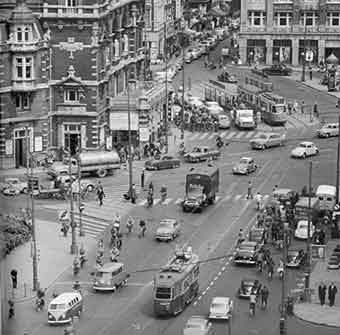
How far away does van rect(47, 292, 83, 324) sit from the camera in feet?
110

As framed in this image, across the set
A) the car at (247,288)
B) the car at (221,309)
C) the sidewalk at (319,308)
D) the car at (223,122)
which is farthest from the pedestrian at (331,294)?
the car at (223,122)

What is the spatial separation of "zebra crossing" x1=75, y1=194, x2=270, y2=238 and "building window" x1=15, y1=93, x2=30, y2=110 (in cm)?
701

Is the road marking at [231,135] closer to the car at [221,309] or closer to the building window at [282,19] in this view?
the building window at [282,19]

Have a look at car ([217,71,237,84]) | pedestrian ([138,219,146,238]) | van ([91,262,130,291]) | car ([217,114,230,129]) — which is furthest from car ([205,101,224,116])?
van ([91,262,130,291])

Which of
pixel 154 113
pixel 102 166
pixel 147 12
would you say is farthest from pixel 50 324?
pixel 147 12

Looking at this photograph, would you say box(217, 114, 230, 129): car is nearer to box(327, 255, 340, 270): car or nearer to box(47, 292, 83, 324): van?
box(327, 255, 340, 270): car

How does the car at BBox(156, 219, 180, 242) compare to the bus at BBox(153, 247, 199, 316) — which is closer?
the bus at BBox(153, 247, 199, 316)

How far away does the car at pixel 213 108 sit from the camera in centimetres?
6682

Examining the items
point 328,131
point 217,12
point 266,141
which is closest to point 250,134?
point 328,131

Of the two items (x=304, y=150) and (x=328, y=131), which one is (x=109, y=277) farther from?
(x=328, y=131)

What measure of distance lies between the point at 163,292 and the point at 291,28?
171 ft

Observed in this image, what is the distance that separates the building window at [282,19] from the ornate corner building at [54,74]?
27431 mm

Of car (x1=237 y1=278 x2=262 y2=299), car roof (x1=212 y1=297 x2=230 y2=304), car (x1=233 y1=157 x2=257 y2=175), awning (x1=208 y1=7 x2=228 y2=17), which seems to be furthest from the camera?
awning (x1=208 y1=7 x2=228 y2=17)

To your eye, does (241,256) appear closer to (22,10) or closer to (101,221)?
(101,221)
